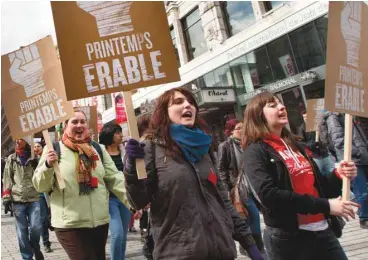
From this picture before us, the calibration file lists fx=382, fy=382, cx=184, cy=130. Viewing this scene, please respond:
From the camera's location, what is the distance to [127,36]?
249 cm

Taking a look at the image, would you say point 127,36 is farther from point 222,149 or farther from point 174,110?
point 222,149

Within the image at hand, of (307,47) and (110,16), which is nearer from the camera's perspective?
(110,16)

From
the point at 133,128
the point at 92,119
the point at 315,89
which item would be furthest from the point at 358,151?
the point at 315,89

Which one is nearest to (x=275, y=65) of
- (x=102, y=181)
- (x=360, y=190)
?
(x=360, y=190)

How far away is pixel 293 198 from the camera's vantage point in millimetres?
2330

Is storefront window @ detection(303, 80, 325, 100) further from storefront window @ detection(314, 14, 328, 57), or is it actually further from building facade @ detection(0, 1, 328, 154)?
storefront window @ detection(314, 14, 328, 57)

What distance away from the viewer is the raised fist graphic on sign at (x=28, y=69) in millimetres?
3779

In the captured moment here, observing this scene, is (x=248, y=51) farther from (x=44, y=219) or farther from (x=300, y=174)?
(x=300, y=174)

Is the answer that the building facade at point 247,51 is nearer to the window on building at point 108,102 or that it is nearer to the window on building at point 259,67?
the window on building at point 259,67

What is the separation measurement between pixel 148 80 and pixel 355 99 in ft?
5.18

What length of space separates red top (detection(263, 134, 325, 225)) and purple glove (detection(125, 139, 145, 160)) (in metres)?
0.97

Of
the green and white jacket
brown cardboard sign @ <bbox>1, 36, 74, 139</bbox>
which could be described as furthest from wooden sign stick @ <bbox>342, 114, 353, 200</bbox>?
brown cardboard sign @ <bbox>1, 36, 74, 139</bbox>

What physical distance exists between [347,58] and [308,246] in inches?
53.8

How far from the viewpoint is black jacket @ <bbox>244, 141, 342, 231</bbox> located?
91.4 inches
